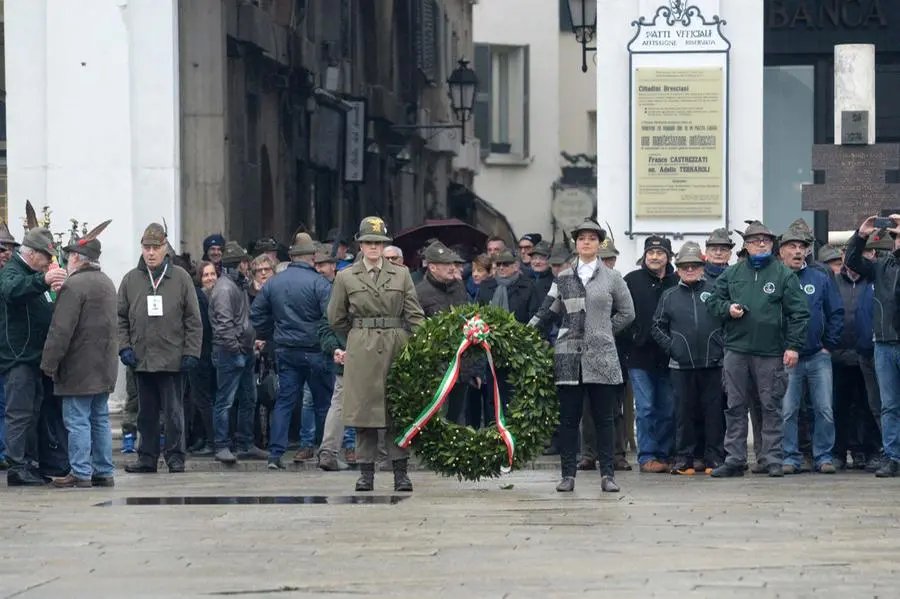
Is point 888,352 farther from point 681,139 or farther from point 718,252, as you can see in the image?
point 681,139

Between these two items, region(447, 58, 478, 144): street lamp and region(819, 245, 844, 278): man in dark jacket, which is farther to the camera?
region(447, 58, 478, 144): street lamp

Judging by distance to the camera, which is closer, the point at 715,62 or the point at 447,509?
the point at 447,509

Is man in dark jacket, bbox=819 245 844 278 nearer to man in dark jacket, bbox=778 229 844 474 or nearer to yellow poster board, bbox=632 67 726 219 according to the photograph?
man in dark jacket, bbox=778 229 844 474

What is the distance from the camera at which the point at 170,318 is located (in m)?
17.3

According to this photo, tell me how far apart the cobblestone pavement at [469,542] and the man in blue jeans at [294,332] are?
218cm

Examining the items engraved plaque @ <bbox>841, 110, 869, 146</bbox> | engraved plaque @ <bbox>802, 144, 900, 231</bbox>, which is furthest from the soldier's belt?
engraved plaque @ <bbox>841, 110, 869, 146</bbox>

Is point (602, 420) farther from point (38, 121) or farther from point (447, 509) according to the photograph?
point (38, 121)

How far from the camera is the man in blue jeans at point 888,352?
1661 centimetres

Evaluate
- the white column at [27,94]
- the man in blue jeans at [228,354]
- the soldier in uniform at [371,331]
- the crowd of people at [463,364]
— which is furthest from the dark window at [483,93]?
the soldier in uniform at [371,331]

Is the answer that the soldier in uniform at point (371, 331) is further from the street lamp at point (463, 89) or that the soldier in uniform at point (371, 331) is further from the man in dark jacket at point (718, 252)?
the street lamp at point (463, 89)

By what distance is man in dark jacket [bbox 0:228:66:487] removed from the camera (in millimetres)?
16047

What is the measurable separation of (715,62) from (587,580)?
10381 millimetres

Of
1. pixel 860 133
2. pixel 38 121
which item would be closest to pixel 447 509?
pixel 860 133

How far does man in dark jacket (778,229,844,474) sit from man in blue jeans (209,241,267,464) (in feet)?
15.5
